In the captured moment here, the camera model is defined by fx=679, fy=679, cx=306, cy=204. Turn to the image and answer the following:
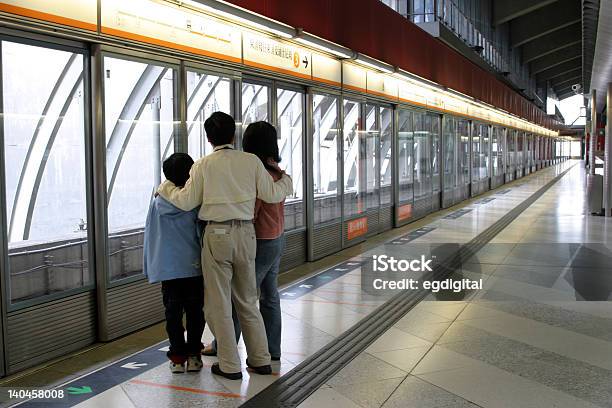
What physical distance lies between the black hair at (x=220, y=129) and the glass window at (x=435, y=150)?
1099 centimetres

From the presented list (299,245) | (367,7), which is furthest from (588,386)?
(367,7)

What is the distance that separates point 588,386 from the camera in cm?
370

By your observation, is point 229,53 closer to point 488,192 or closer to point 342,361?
point 342,361

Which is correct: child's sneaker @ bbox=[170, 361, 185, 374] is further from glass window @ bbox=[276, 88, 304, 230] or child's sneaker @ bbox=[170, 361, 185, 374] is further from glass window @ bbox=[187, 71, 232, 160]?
glass window @ bbox=[276, 88, 304, 230]

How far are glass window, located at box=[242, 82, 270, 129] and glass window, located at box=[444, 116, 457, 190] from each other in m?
9.22

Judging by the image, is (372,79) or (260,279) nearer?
(260,279)

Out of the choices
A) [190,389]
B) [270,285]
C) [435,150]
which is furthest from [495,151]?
[190,389]

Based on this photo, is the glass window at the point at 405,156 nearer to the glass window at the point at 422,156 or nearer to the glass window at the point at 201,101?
the glass window at the point at 422,156

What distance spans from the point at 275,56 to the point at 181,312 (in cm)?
372

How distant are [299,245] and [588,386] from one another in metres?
4.36

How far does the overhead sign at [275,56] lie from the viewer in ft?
21.1

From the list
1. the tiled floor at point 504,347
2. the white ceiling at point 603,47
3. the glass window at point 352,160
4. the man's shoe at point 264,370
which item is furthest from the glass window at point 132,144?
the white ceiling at point 603,47

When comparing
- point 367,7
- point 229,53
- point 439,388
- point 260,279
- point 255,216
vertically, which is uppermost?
point 367,7

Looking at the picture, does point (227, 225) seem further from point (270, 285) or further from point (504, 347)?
point (504, 347)
